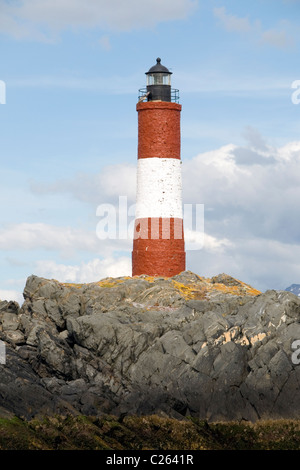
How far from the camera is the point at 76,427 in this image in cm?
3684

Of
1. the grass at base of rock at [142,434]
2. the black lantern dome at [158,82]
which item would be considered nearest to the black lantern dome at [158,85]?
the black lantern dome at [158,82]

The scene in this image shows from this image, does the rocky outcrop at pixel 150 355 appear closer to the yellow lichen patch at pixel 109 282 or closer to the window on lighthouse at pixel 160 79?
the yellow lichen patch at pixel 109 282

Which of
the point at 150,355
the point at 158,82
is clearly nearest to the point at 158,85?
the point at 158,82

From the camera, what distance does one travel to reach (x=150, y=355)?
46.5 metres

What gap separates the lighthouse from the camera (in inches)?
2349

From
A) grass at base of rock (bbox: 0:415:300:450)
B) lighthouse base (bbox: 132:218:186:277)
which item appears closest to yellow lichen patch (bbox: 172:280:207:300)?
lighthouse base (bbox: 132:218:186:277)

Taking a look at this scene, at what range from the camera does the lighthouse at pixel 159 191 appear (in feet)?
196

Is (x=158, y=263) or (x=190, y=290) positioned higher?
(x=158, y=263)

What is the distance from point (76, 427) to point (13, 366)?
262 inches

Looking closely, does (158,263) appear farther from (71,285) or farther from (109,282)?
(71,285)

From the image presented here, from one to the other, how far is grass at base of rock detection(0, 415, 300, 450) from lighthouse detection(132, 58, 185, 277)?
19.4 m

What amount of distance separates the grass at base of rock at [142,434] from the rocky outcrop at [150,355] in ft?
4.68

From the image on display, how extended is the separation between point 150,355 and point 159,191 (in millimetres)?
15714
